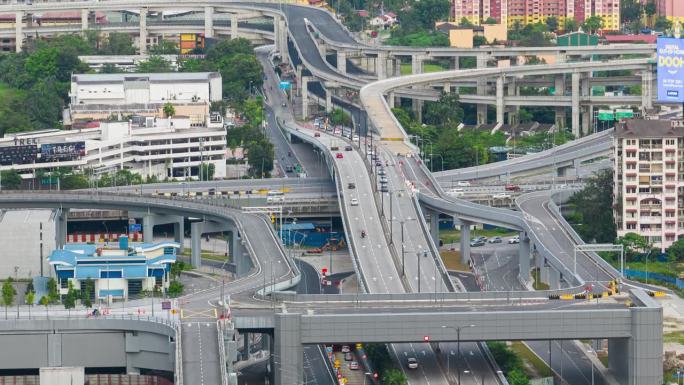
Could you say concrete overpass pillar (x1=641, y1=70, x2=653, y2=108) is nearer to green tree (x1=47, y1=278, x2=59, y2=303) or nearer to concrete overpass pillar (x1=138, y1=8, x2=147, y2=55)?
concrete overpass pillar (x1=138, y1=8, x2=147, y2=55)

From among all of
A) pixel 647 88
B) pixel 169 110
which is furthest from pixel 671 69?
pixel 169 110

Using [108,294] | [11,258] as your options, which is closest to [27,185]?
[11,258]

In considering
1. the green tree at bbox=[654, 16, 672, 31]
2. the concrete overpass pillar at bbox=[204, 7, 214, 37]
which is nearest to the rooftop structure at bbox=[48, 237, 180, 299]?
the concrete overpass pillar at bbox=[204, 7, 214, 37]

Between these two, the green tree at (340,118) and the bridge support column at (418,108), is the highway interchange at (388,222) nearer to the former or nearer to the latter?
the green tree at (340,118)

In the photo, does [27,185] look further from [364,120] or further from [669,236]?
[669,236]

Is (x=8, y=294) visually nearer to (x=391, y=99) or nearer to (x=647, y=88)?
(x=391, y=99)
